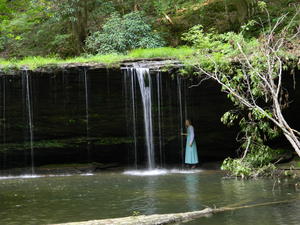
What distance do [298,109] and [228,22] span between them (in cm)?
621

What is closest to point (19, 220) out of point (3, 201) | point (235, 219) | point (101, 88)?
point (3, 201)

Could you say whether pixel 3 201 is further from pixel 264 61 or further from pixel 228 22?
pixel 228 22

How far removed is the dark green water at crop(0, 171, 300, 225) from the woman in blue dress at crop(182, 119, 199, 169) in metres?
2.64

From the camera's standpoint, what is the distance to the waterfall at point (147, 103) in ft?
54.3

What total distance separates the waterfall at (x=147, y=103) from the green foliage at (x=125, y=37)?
3113 millimetres

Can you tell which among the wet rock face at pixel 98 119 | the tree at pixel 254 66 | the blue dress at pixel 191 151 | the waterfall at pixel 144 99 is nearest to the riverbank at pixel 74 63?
the wet rock face at pixel 98 119

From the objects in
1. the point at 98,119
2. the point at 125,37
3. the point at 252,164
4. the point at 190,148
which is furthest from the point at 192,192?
the point at 125,37

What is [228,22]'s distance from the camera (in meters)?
22.0

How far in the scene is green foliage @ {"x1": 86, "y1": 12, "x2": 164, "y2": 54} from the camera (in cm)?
1945

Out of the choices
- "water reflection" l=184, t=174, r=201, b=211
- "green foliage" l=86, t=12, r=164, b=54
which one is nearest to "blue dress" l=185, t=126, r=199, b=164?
"water reflection" l=184, t=174, r=201, b=211

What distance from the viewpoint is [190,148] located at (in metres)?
17.1

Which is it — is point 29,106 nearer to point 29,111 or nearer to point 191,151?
point 29,111

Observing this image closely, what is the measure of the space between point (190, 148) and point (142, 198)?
23.1 ft

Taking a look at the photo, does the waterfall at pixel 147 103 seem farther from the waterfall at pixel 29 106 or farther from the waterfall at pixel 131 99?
the waterfall at pixel 29 106
